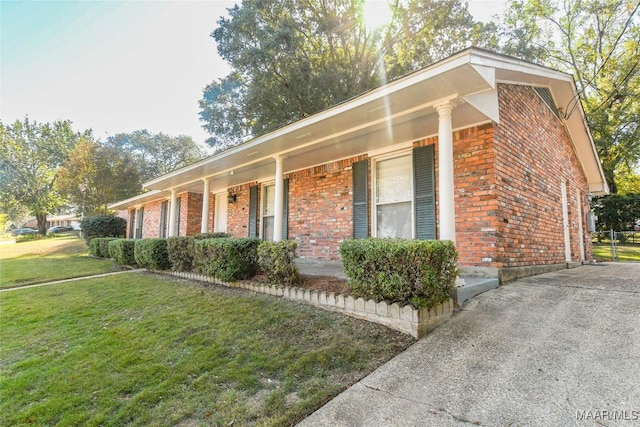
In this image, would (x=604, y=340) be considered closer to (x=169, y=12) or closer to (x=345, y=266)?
(x=345, y=266)

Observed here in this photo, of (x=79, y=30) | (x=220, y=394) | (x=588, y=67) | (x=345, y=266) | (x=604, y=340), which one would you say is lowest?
(x=220, y=394)

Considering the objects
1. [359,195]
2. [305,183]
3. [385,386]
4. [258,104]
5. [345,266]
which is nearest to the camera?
[385,386]

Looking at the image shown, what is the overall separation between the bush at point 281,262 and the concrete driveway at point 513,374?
226cm

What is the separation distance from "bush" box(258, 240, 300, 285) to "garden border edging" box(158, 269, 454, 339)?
294mm

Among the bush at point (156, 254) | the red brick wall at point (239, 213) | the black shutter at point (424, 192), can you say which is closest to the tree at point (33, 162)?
the red brick wall at point (239, 213)

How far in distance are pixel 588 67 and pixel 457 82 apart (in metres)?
21.3

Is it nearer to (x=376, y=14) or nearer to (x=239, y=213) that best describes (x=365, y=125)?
(x=239, y=213)

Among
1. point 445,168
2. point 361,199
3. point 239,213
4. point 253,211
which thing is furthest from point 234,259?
point 239,213

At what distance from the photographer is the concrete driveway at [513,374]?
1998 millimetres

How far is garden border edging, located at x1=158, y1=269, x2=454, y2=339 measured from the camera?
317cm

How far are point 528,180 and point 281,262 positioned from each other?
4868mm

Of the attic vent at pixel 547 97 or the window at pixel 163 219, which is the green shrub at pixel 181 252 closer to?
the window at pixel 163 219

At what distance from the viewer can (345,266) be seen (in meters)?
3.73

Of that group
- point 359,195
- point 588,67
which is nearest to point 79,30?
point 359,195
